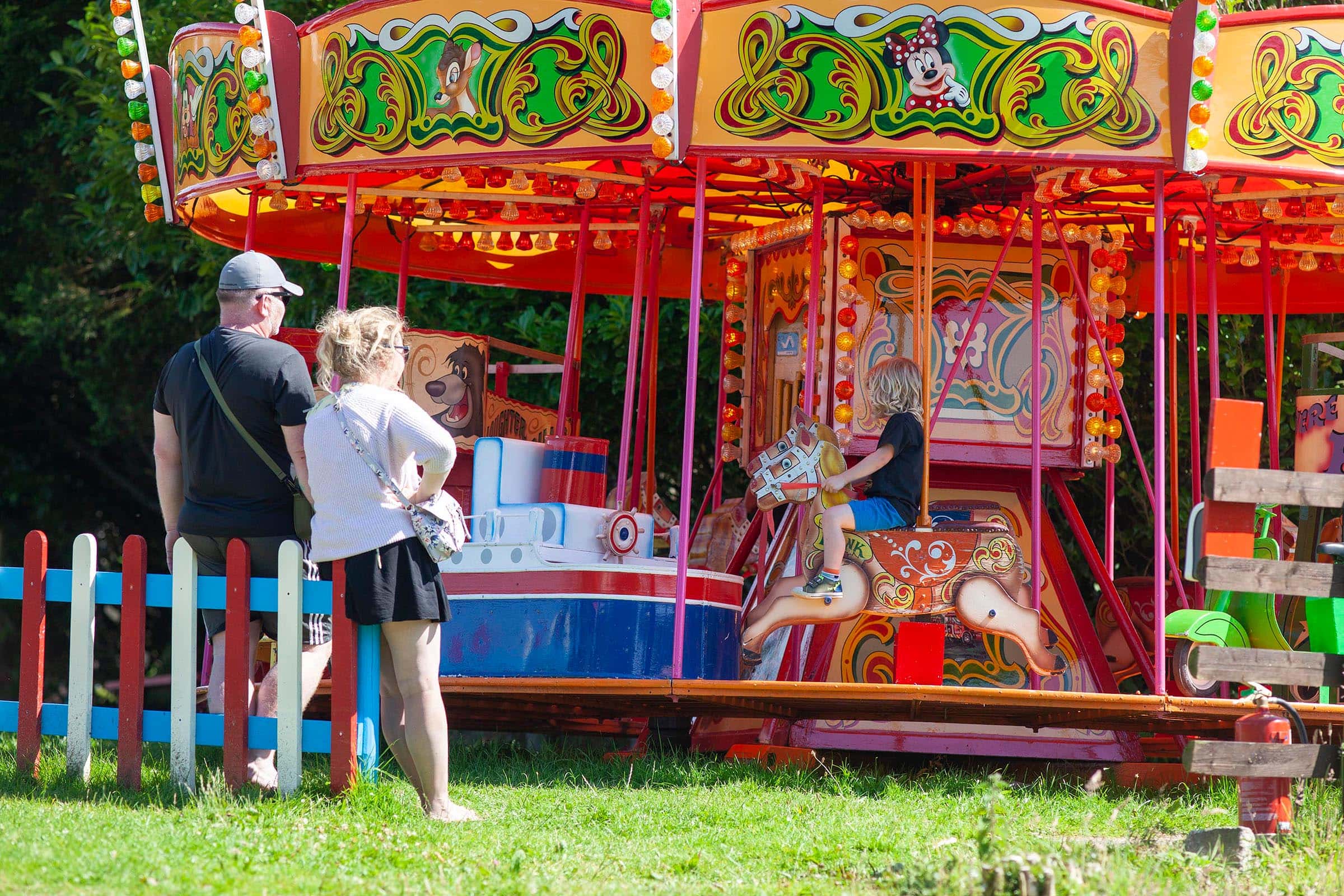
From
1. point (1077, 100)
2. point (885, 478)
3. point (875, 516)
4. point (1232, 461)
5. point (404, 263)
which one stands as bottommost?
point (875, 516)

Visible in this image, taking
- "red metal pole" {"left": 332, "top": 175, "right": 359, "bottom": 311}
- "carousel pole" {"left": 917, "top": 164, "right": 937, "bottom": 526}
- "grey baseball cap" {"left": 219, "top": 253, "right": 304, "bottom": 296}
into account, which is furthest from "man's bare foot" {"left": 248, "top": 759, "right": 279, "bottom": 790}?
"carousel pole" {"left": 917, "top": 164, "right": 937, "bottom": 526}

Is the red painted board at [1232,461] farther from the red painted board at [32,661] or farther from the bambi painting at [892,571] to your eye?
the red painted board at [32,661]

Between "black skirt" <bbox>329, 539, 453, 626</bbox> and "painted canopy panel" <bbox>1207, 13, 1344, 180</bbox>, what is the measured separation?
3993 millimetres

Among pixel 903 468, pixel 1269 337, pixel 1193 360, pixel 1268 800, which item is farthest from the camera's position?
pixel 1193 360

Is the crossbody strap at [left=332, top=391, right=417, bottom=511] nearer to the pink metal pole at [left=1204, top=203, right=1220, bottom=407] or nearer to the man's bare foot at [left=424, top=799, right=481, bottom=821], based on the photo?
the man's bare foot at [left=424, top=799, right=481, bottom=821]

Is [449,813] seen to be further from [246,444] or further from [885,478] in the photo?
[885,478]

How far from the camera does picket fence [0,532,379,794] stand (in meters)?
5.71

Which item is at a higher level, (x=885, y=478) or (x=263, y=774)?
(x=885, y=478)

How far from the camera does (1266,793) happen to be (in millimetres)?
5648

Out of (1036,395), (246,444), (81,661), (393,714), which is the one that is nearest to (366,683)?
(393,714)

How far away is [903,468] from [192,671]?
11.4ft

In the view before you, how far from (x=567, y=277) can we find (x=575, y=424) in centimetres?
246

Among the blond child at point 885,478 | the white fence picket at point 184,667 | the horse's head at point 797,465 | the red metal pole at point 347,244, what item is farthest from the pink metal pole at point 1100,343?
the white fence picket at point 184,667

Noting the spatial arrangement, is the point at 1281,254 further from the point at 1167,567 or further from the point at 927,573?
the point at 927,573
